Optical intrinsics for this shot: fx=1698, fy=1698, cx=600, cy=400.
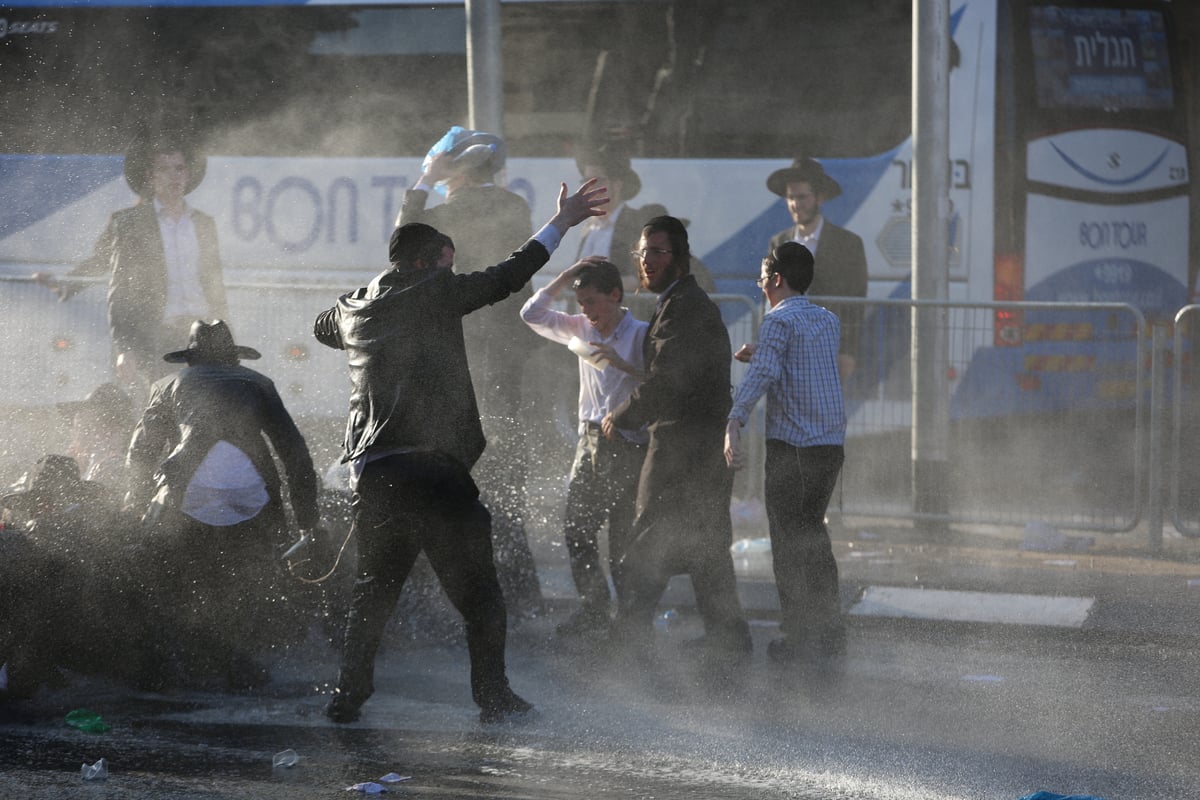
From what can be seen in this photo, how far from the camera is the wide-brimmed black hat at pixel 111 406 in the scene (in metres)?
7.60

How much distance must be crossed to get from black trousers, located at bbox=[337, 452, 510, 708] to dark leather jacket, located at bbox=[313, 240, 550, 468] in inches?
3.3

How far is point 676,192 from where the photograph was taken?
37.4 ft

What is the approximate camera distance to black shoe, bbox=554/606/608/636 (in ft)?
22.9

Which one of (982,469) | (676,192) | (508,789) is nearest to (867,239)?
(676,192)

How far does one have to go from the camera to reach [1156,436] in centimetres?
893

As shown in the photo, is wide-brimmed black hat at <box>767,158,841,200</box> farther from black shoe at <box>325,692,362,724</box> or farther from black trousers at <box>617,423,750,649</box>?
black shoe at <box>325,692,362,724</box>

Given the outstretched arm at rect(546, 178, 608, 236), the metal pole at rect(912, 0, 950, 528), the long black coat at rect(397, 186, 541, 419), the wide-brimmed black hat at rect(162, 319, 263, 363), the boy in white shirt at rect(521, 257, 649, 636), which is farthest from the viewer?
the metal pole at rect(912, 0, 950, 528)

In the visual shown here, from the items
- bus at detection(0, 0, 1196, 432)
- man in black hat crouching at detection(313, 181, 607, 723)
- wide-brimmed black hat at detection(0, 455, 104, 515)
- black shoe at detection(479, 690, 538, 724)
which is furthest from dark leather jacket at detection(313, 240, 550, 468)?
bus at detection(0, 0, 1196, 432)

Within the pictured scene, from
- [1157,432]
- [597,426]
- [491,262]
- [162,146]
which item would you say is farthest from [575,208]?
[162,146]

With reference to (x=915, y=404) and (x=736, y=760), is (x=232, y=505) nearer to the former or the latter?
(x=736, y=760)

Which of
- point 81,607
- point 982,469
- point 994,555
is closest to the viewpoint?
point 81,607

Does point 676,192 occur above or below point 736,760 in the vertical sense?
above

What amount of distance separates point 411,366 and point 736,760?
5.44 feet

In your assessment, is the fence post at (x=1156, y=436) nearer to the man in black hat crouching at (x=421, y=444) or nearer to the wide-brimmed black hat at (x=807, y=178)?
→ the wide-brimmed black hat at (x=807, y=178)
